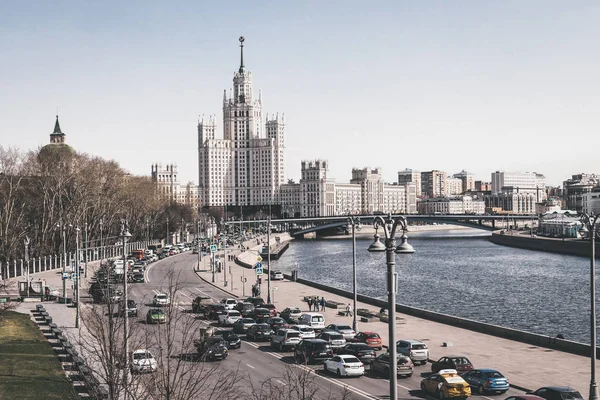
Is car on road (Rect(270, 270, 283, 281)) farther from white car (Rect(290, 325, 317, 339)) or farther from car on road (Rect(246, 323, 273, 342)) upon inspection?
white car (Rect(290, 325, 317, 339))

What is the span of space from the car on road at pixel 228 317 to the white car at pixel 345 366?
46.0 feet

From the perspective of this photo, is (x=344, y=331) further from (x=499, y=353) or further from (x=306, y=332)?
(x=499, y=353)

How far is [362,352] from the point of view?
33.6 meters

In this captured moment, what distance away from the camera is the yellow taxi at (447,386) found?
2641 cm

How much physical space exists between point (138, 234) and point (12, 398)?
380ft

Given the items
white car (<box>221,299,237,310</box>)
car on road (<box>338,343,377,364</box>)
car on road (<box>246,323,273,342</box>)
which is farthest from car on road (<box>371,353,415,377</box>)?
white car (<box>221,299,237,310</box>)

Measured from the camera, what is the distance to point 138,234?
138 m

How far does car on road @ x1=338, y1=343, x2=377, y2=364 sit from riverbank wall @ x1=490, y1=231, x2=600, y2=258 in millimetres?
92349

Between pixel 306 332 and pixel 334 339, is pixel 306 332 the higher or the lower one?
the lower one

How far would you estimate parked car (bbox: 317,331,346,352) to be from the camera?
35.7 metres

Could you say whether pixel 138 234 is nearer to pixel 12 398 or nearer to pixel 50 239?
pixel 50 239

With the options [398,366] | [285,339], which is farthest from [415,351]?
[285,339]

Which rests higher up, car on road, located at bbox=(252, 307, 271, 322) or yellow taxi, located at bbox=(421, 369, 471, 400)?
yellow taxi, located at bbox=(421, 369, 471, 400)

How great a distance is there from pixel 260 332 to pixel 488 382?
50.4ft
